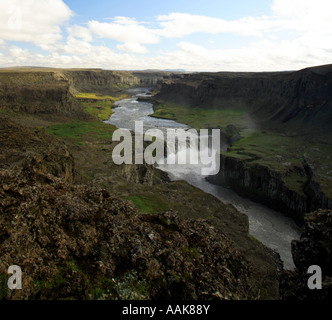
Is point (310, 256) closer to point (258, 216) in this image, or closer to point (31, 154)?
point (31, 154)

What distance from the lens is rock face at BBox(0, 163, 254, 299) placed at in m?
12.4

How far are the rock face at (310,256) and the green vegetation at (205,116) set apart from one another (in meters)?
80.3

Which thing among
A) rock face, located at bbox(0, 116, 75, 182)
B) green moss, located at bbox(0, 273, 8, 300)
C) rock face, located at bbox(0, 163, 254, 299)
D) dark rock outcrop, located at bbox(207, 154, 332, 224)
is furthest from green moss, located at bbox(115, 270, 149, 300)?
dark rock outcrop, located at bbox(207, 154, 332, 224)

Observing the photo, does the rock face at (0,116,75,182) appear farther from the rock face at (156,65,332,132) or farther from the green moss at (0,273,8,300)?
the rock face at (156,65,332,132)

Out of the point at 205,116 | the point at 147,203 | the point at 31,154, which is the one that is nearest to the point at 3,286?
the point at 147,203

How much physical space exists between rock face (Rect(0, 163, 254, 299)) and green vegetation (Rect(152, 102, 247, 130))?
76.7m

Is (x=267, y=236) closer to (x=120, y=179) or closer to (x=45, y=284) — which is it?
(x=120, y=179)

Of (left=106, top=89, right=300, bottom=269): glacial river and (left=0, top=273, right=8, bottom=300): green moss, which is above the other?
(left=0, top=273, right=8, bottom=300): green moss

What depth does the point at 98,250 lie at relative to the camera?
572 inches

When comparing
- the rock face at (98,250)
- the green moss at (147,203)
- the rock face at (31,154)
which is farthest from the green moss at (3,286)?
the green moss at (147,203)

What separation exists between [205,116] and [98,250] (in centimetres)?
10535

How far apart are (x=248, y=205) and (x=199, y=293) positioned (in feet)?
102

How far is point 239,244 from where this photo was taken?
26094 mm
